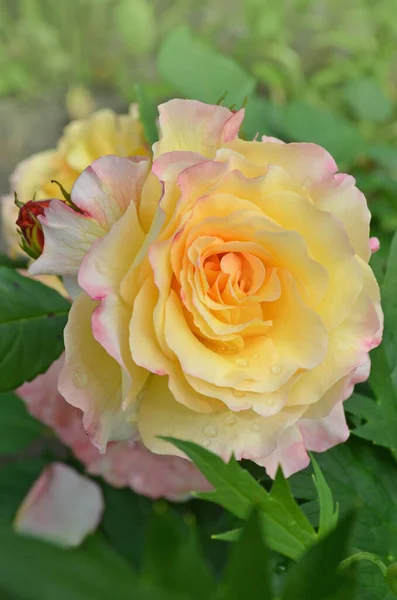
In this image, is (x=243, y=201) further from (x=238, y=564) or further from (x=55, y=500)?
(x=55, y=500)

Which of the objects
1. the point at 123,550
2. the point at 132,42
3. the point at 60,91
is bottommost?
the point at 123,550

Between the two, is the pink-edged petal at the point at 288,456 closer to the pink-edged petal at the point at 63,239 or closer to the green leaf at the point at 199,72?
the pink-edged petal at the point at 63,239

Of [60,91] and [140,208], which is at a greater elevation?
[140,208]

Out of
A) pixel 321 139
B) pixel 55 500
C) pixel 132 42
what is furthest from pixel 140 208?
pixel 132 42

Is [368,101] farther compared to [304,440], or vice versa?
[368,101]

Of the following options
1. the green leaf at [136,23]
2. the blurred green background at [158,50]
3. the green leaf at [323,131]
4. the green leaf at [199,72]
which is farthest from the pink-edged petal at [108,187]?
the green leaf at [136,23]

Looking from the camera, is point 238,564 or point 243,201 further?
point 243,201

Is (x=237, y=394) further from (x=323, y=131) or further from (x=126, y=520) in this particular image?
Result: (x=323, y=131)

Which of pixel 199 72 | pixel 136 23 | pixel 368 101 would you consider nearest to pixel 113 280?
pixel 199 72
